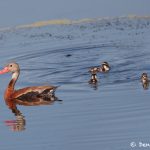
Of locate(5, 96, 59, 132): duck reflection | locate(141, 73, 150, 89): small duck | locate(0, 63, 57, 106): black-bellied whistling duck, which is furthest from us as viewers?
locate(141, 73, 150, 89): small duck

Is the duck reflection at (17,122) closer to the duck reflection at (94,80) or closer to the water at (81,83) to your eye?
the water at (81,83)

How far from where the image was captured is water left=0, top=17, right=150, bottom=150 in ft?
43.1

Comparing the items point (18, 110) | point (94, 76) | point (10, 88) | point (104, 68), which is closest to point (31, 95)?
point (10, 88)

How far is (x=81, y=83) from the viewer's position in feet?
67.0

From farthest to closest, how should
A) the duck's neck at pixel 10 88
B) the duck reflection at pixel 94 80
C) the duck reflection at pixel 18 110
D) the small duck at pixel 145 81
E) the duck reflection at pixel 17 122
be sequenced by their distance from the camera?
the duck reflection at pixel 94 80 < the duck's neck at pixel 10 88 < the small duck at pixel 145 81 < the duck reflection at pixel 18 110 < the duck reflection at pixel 17 122

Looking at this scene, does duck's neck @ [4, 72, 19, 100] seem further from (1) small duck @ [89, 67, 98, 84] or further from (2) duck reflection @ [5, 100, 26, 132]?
(1) small duck @ [89, 67, 98, 84]

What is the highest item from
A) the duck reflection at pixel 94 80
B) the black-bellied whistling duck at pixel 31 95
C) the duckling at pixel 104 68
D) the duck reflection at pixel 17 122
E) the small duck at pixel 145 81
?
the duckling at pixel 104 68

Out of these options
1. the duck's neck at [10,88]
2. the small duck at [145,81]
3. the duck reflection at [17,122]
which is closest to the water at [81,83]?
the duck reflection at [17,122]

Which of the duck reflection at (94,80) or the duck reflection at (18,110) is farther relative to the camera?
the duck reflection at (94,80)

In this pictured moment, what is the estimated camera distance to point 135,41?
90.5 ft

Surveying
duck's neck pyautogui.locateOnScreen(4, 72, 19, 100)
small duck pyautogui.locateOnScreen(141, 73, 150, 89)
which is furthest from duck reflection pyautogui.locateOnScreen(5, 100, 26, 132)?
small duck pyautogui.locateOnScreen(141, 73, 150, 89)

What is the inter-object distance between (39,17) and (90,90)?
1719 centimetres

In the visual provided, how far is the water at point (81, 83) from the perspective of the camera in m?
→ 13.1

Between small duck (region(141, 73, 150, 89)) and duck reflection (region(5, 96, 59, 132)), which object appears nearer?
duck reflection (region(5, 96, 59, 132))
